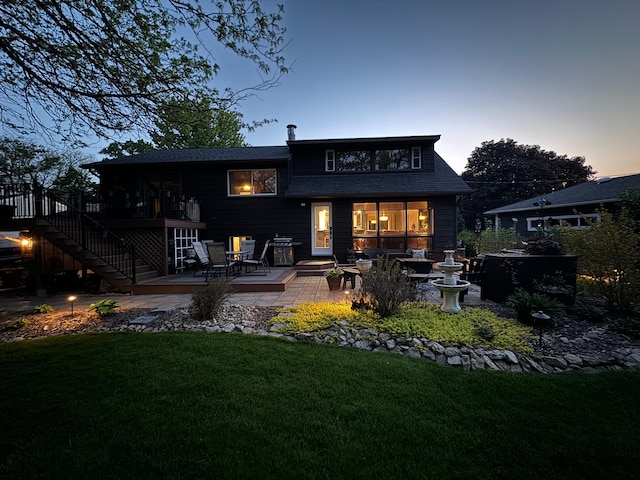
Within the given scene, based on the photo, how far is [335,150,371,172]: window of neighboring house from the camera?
468 inches

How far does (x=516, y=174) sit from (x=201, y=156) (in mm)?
30895

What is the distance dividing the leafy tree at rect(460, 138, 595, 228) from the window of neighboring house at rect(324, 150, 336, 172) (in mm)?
22204

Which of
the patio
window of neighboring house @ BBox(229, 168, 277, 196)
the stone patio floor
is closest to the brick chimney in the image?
window of neighboring house @ BBox(229, 168, 277, 196)

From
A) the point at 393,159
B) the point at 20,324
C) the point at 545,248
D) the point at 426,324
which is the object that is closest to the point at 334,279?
the point at 426,324

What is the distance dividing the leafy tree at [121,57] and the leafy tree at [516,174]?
29.5m

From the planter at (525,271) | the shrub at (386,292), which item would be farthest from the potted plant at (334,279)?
the planter at (525,271)

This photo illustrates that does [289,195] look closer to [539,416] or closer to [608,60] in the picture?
[539,416]

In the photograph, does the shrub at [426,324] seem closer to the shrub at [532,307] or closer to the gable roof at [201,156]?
the shrub at [532,307]

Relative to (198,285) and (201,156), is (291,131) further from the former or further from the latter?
(198,285)

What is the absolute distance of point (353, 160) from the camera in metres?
12.0

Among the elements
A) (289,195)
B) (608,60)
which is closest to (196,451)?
(289,195)

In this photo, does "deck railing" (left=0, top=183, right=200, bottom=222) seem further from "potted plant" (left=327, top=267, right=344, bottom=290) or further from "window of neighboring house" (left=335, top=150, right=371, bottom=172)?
"window of neighboring house" (left=335, top=150, right=371, bottom=172)

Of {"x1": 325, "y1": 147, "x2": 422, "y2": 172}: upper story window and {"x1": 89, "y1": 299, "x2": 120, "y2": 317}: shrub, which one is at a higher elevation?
{"x1": 325, "y1": 147, "x2": 422, "y2": 172}: upper story window

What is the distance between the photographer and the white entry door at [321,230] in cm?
1122
